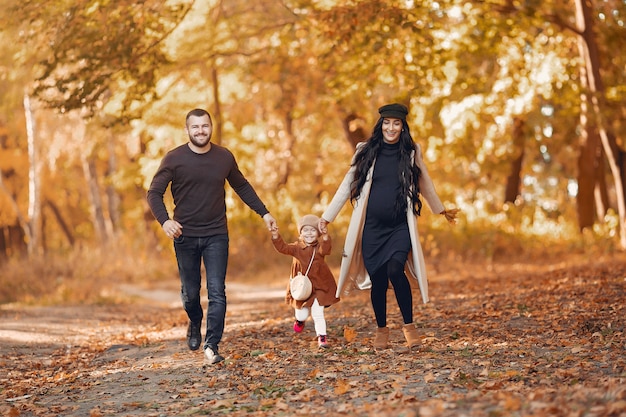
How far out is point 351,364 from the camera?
322 inches

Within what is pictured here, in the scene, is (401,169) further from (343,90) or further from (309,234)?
(343,90)

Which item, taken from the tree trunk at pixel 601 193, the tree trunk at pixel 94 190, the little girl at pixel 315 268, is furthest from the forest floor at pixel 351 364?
the tree trunk at pixel 94 190

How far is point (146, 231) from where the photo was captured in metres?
27.2

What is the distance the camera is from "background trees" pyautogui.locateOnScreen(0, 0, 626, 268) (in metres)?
13.5

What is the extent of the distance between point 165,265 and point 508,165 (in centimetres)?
976

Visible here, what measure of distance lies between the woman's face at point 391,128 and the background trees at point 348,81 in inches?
198

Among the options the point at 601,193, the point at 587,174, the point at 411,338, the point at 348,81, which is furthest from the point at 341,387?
the point at 601,193

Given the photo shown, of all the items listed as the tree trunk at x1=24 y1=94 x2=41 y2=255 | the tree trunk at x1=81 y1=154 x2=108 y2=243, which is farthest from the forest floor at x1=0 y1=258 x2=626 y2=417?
the tree trunk at x1=81 y1=154 x2=108 y2=243

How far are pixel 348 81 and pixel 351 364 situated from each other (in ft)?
33.9

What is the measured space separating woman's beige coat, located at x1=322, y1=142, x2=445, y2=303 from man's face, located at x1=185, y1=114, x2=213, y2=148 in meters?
1.23

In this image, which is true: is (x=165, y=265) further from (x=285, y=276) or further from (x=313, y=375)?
(x=313, y=375)

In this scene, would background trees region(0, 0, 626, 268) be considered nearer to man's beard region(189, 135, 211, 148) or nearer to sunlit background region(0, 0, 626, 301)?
sunlit background region(0, 0, 626, 301)

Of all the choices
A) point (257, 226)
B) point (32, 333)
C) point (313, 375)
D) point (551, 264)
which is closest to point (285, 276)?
point (257, 226)

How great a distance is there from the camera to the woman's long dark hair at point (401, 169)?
28.1 feet
